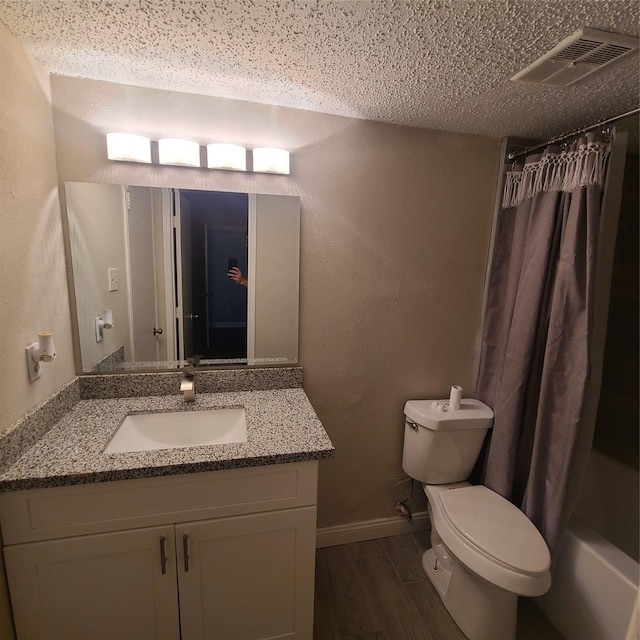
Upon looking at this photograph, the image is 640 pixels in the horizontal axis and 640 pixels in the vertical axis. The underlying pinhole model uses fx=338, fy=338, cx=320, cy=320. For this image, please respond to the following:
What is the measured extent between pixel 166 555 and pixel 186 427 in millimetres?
427

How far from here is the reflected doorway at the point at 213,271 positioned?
4.71 ft

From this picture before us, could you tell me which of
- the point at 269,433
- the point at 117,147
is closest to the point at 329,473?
the point at 269,433

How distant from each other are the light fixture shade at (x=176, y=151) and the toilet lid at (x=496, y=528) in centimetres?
180

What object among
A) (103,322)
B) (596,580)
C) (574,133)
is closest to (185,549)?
(103,322)

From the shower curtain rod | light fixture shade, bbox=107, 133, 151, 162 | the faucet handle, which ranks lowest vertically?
the faucet handle

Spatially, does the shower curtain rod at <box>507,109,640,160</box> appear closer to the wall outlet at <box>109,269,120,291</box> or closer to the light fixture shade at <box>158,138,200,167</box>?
the light fixture shade at <box>158,138,200,167</box>

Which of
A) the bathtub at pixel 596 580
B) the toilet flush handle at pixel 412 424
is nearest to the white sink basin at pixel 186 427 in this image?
the toilet flush handle at pixel 412 424

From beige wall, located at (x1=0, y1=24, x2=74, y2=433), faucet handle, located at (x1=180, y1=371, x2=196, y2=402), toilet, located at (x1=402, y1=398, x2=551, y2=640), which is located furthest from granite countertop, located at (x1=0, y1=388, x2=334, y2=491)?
toilet, located at (x1=402, y1=398, x2=551, y2=640)

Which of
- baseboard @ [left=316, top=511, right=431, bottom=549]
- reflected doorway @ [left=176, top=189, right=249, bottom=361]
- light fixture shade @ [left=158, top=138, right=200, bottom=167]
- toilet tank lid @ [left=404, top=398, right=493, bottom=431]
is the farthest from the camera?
baseboard @ [left=316, top=511, right=431, bottom=549]

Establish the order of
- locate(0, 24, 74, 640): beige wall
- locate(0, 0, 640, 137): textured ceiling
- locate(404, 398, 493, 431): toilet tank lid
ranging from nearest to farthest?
locate(0, 0, 640, 137): textured ceiling, locate(0, 24, 74, 640): beige wall, locate(404, 398, 493, 431): toilet tank lid

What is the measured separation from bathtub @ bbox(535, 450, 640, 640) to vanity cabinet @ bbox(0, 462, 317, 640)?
1.06 metres

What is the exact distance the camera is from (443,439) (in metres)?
1.62

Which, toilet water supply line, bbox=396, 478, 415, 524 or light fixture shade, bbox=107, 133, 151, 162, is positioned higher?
light fixture shade, bbox=107, 133, 151, 162

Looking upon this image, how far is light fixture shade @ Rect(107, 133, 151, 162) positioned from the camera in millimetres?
1280
